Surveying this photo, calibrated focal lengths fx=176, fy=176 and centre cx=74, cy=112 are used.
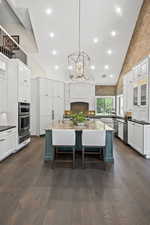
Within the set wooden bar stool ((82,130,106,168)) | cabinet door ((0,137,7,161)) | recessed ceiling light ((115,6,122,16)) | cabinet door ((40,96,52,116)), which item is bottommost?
cabinet door ((0,137,7,161))

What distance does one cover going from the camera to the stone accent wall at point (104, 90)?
1067cm

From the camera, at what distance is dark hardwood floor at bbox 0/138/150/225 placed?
205 cm

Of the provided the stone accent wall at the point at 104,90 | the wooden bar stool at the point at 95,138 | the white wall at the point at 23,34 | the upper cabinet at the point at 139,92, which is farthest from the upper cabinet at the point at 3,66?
the stone accent wall at the point at 104,90

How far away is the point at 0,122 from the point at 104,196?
3.50 metres

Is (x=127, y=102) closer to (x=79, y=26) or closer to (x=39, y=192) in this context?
(x=79, y=26)

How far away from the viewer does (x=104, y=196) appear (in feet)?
8.49

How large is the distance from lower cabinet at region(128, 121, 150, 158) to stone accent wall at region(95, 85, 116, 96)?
5.47m

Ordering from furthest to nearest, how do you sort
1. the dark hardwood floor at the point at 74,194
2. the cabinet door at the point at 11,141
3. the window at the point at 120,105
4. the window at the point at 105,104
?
the window at the point at 105,104 → the window at the point at 120,105 → the cabinet door at the point at 11,141 → the dark hardwood floor at the point at 74,194

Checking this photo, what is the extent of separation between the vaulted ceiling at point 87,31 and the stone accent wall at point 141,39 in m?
0.23

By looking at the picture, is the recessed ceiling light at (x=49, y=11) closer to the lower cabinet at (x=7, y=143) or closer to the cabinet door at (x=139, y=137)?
the lower cabinet at (x=7, y=143)

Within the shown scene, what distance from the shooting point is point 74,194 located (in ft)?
8.66

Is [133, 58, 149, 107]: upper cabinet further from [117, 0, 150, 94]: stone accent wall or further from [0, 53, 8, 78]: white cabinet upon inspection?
[0, 53, 8, 78]: white cabinet

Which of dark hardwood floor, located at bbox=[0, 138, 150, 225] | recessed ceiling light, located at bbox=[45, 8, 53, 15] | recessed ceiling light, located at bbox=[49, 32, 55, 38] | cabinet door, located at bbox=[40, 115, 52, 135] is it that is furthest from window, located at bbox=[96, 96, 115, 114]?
dark hardwood floor, located at bbox=[0, 138, 150, 225]

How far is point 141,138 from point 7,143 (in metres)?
3.49
